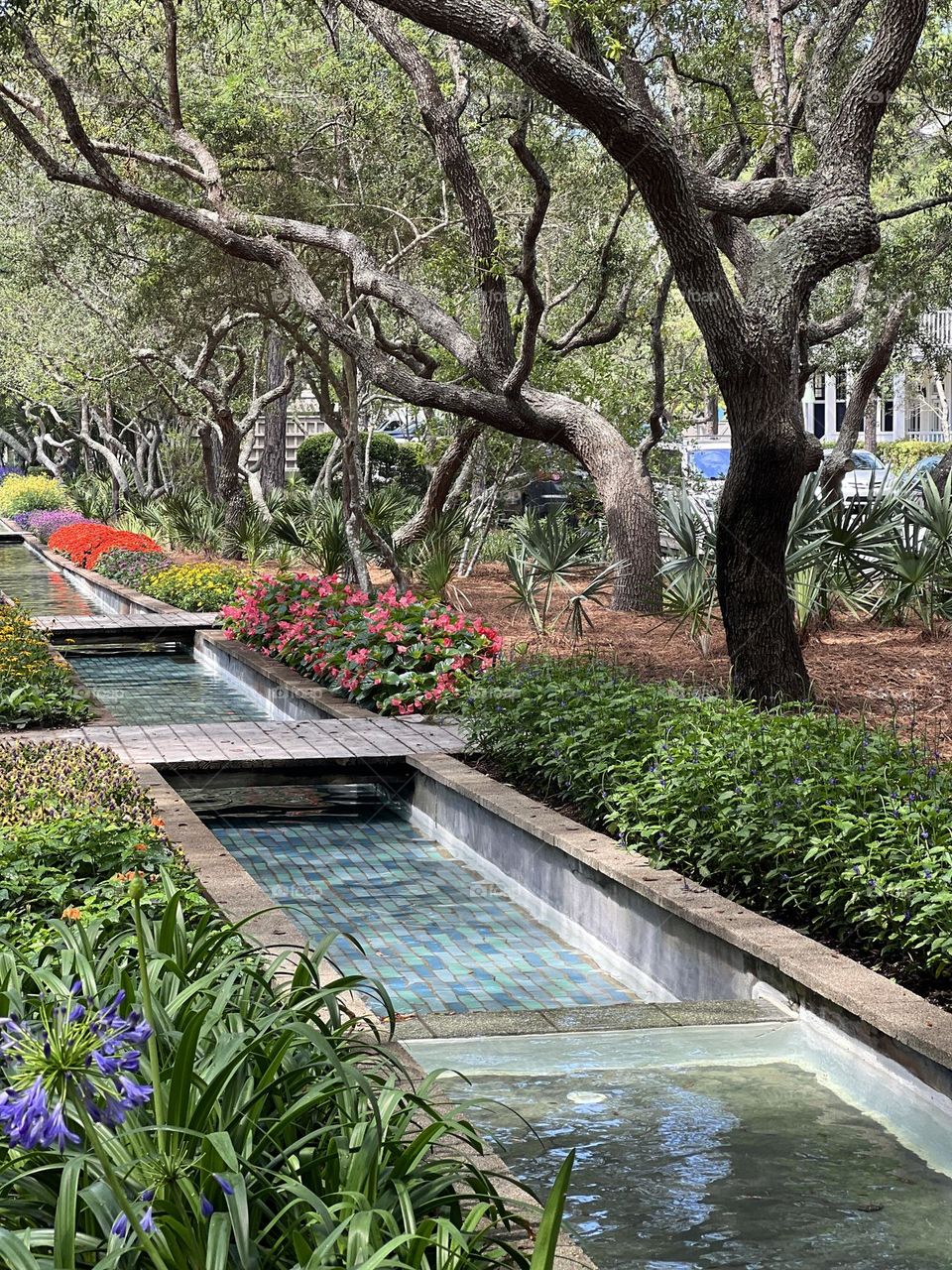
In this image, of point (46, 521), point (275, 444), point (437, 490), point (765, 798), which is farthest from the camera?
point (46, 521)

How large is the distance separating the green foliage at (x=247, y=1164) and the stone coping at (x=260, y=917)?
0.22 ft

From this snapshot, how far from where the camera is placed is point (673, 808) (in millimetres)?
6402

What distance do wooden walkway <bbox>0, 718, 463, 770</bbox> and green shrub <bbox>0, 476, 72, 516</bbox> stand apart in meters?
31.5

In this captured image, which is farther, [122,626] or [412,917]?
[122,626]

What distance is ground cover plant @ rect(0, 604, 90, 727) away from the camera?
392 inches

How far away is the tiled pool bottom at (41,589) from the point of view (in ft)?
66.4

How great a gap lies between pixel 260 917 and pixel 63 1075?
3.39 m

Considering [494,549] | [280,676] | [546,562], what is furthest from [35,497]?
[280,676]

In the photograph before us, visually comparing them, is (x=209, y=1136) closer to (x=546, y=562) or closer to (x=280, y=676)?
(x=280, y=676)

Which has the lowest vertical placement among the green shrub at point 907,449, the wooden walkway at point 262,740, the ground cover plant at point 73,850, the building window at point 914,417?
the wooden walkway at point 262,740

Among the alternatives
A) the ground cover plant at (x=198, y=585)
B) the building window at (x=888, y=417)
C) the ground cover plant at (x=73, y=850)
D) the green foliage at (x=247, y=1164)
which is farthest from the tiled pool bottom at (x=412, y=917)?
the building window at (x=888, y=417)

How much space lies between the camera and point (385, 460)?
36.6 meters

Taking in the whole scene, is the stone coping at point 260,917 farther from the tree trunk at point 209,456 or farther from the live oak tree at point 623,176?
the tree trunk at point 209,456

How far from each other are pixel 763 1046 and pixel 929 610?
781cm
